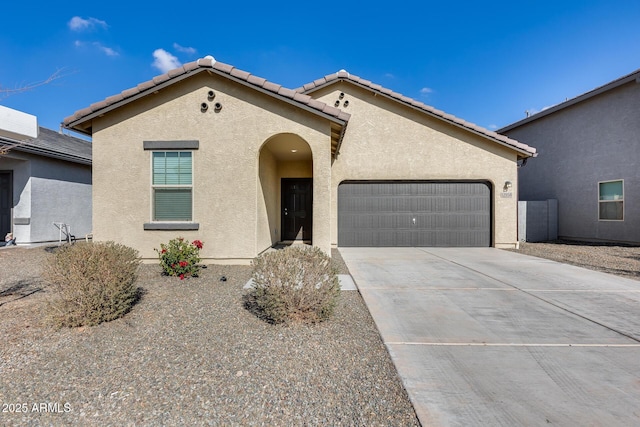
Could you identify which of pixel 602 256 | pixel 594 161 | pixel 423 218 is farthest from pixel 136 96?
pixel 594 161

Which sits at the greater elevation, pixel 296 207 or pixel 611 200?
pixel 611 200

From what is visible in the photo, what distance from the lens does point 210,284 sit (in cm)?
583

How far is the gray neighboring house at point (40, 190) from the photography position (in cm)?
1070

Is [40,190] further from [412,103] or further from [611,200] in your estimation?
[611,200]

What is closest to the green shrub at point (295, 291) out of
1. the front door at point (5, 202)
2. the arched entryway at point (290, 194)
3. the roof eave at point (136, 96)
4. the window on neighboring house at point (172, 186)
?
the window on neighboring house at point (172, 186)

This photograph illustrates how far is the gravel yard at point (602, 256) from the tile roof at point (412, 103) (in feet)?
11.7

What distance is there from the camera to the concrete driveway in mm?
2365

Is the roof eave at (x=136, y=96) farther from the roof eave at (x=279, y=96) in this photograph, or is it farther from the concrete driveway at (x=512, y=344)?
the concrete driveway at (x=512, y=344)

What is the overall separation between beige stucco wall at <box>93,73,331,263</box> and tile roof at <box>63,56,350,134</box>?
0.28 meters

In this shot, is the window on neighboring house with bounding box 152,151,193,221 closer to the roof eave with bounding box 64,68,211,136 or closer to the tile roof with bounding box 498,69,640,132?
the roof eave with bounding box 64,68,211,136

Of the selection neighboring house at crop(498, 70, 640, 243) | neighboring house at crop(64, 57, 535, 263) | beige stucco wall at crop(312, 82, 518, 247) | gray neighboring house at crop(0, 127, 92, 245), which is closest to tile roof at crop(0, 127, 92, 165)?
gray neighboring house at crop(0, 127, 92, 245)

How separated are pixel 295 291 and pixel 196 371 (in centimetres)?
150

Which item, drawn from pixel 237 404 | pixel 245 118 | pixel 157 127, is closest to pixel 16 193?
pixel 157 127

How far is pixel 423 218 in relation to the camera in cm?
1123
